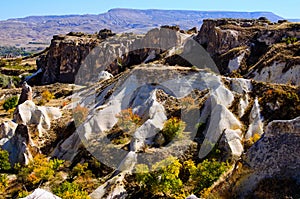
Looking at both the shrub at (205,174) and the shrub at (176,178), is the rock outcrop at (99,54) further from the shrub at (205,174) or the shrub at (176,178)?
the shrub at (205,174)

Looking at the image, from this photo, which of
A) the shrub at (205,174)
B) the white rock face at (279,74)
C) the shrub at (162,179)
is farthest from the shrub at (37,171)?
the white rock face at (279,74)

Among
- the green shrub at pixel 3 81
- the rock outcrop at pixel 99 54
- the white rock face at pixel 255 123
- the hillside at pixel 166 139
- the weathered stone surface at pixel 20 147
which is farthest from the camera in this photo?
the green shrub at pixel 3 81

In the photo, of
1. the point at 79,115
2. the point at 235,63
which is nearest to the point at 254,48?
the point at 235,63

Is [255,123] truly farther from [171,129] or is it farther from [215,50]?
[215,50]

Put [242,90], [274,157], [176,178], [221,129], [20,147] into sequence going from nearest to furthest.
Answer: [274,157] → [176,178] → [221,129] → [20,147] → [242,90]

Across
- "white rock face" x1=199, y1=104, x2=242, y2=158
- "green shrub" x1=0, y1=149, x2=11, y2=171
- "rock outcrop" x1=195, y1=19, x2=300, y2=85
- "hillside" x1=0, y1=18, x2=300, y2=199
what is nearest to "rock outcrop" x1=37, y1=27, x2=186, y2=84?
"rock outcrop" x1=195, y1=19, x2=300, y2=85

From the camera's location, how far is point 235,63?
5438 cm

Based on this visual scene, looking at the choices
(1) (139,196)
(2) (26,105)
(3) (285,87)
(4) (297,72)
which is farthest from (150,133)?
(4) (297,72)

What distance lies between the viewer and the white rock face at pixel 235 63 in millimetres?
53950

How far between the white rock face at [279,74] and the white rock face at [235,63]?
23.2 feet

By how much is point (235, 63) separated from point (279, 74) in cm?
1195

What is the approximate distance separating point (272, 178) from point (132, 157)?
15.1 metres

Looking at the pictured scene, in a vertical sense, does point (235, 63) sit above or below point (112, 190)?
above

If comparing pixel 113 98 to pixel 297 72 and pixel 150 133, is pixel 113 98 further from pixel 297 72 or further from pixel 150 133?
pixel 297 72
